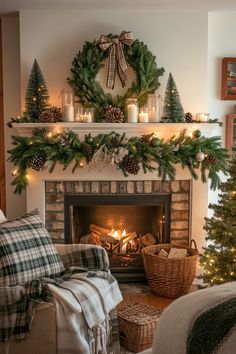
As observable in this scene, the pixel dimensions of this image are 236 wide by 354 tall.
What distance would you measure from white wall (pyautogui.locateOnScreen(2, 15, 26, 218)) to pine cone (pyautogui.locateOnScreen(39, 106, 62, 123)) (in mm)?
482

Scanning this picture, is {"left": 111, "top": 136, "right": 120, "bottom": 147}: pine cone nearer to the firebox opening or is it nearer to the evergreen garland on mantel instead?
the evergreen garland on mantel

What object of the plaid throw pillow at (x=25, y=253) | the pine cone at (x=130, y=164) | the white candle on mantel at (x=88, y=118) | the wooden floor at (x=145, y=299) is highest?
the white candle on mantel at (x=88, y=118)

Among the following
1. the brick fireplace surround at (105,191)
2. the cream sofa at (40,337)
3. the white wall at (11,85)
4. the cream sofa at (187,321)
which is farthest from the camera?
the white wall at (11,85)

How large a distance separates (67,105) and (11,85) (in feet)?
2.21

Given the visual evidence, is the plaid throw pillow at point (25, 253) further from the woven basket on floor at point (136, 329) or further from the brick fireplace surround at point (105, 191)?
the brick fireplace surround at point (105, 191)

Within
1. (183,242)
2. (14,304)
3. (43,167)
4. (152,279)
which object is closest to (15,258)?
(14,304)

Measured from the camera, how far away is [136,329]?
7.55 ft

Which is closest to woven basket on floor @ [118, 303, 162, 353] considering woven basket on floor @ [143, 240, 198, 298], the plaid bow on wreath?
woven basket on floor @ [143, 240, 198, 298]

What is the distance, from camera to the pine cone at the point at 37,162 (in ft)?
10.1

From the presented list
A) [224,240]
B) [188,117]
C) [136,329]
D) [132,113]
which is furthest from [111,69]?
[136,329]

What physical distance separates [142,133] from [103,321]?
165 cm

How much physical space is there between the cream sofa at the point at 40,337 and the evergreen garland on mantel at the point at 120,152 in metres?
1.44

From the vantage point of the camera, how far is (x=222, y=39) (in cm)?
348

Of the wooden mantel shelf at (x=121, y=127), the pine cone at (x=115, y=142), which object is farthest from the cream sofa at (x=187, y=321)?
the wooden mantel shelf at (x=121, y=127)
